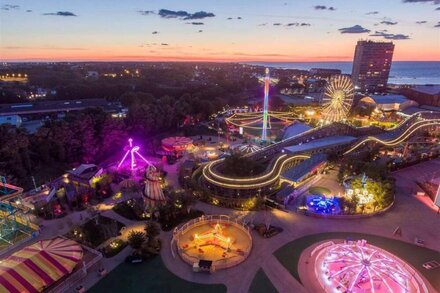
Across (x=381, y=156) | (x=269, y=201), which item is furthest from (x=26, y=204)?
(x=381, y=156)

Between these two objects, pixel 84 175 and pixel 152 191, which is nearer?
pixel 152 191

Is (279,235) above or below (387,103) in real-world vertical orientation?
below

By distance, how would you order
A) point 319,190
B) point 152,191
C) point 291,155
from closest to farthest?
1. point 152,191
2. point 319,190
3. point 291,155

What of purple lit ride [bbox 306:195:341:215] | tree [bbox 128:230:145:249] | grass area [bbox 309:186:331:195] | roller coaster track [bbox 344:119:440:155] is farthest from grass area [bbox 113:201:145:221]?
roller coaster track [bbox 344:119:440:155]

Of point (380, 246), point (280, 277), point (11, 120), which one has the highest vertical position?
point (11, 120)

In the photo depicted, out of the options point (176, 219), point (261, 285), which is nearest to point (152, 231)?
point (176, 219)

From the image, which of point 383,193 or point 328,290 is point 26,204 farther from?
point 383,193

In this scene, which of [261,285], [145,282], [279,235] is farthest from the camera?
[279,235]

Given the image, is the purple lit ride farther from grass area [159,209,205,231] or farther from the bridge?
grass area [159,209,205,231]

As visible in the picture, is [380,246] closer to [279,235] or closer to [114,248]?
[279,235]
